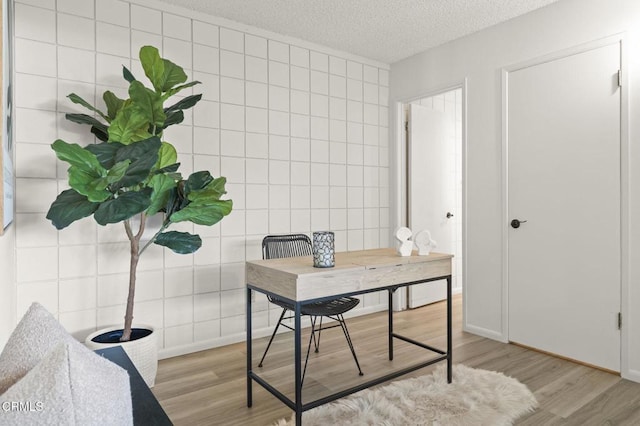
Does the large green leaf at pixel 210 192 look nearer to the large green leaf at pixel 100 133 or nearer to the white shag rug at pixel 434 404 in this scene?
the large green leaf at pixel 100 133

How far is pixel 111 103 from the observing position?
2.55 m

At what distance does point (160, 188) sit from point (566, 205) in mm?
2867

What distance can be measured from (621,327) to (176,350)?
319 centimetres

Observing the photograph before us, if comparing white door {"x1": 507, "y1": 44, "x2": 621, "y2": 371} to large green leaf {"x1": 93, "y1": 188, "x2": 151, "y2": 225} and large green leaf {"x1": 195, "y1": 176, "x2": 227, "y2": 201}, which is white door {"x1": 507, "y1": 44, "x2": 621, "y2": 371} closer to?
large green leaf {"x1": 195, "y1": 176, "x2": 227, "y2": 201}

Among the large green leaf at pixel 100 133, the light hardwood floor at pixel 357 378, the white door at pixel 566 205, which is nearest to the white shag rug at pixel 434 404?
the light hardwood floor at pixel 357 378

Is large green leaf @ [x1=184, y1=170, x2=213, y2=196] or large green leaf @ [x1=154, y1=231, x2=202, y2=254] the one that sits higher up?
large green leaf @ [x1=184, y1=170, x2=213, y2=196]

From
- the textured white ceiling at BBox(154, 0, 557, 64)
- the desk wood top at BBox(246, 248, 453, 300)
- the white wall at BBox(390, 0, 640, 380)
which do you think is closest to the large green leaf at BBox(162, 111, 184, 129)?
the textured white ceiling at BBox(154, 0, 557, 64)

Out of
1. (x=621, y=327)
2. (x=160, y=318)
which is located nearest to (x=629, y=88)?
(x=621, y=327)

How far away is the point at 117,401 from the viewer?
2.00 ft

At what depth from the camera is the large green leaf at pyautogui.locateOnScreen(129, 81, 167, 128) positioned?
2322 millimetres

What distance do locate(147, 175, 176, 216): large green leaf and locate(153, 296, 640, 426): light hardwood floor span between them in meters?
1.18

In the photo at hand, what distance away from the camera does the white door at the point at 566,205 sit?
270cm

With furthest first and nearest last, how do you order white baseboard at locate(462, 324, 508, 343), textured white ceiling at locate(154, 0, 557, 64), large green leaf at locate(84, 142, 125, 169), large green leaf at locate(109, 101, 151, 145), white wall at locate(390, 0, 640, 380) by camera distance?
white baseboard at locate(462, 324, 508, 343) → textured white ceiling at locate(154, 0, 557, 64) → white wall at locate(390, 0, 640, 380) → large green leaf at locate(109, 101, 151, 145) → large green leaf at locate(84, 142, 125, 169)

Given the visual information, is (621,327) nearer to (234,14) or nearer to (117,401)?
(117,401)
